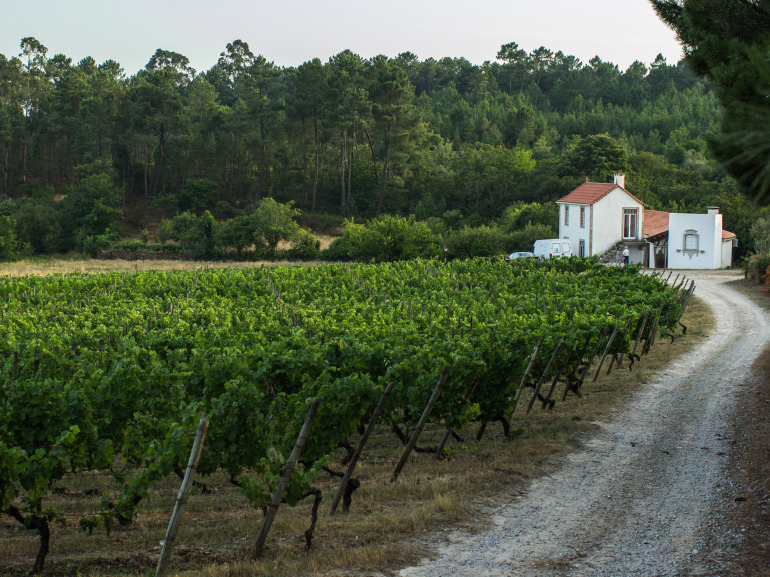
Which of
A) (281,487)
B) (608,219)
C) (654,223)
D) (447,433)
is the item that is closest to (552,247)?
(608,219)

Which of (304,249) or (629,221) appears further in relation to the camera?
(304,249)

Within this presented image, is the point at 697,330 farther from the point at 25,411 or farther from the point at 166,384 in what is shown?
the point at 25,411

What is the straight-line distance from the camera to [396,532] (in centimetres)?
809

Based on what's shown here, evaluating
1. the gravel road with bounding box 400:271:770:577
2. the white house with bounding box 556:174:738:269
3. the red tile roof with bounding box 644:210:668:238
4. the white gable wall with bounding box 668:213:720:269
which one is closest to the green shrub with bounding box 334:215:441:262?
the white house with bounding box 556:174:738:269

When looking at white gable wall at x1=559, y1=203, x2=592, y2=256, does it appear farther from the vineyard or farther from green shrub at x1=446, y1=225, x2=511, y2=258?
the vineyard

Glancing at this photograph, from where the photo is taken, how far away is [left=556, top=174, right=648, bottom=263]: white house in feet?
158

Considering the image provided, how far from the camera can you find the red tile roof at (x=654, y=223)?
163 ft

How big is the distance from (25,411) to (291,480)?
3185 millimetres

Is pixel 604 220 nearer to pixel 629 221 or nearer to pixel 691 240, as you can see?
pixel 629 221

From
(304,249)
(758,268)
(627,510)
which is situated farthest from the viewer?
(304,249)

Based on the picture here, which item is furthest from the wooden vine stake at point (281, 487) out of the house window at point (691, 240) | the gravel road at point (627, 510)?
the house window at point (691, 240)

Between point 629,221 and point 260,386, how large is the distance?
140ft

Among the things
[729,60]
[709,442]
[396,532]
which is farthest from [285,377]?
[729,60]

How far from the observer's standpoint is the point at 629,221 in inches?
1940
